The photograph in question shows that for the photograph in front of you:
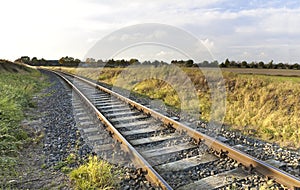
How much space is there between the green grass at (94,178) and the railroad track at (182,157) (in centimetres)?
54

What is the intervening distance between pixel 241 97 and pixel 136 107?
12.4 ft

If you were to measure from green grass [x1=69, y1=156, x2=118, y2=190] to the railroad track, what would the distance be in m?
0.54

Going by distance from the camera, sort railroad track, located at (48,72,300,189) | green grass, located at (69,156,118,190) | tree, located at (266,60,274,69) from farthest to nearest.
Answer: tree, located at (266,60,274,69) → railroad track, located at (48,72,300,189) → green grass, located at (69,156,118,190)

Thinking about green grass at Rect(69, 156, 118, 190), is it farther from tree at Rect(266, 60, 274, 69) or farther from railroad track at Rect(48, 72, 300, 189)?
tree at Rect(266, 60, 274, 69)

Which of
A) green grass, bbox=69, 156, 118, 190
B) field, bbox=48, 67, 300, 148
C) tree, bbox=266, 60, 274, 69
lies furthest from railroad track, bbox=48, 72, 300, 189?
tree, bbox=266, 60, 274, 69

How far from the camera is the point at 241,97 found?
360 inches

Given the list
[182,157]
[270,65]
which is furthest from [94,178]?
[270,65]

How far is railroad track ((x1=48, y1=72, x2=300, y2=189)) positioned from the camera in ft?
11.7

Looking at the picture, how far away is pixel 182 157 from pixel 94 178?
5.49 ft

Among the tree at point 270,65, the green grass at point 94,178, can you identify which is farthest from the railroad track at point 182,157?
the tree at point 270,65

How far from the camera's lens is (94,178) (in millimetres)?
3529

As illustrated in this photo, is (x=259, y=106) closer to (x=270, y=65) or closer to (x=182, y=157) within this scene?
(x=182, y=157)

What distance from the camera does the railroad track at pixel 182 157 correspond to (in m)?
3.56

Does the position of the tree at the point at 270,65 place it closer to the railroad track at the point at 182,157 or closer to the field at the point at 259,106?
the field at the point at 259,106
